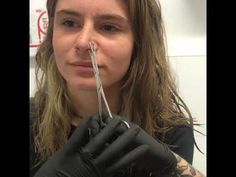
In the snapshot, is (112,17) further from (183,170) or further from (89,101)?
(183,170)

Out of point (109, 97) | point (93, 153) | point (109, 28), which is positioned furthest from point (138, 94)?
point (93, 153)

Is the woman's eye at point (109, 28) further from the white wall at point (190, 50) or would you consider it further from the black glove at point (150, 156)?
the white wall at point (190, 50)

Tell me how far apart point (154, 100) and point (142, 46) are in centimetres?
15

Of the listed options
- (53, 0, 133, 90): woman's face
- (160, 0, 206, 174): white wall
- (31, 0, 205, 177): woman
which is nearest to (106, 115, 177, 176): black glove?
(31, 0, 205, 177): woman

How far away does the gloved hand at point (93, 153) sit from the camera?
550mm

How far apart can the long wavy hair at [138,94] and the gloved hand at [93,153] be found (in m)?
0.27

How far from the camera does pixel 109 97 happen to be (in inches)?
33.4

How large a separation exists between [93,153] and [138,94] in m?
0.35

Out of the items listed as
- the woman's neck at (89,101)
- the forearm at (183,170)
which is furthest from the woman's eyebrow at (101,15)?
the forearm at (183,170)

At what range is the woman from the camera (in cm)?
57
